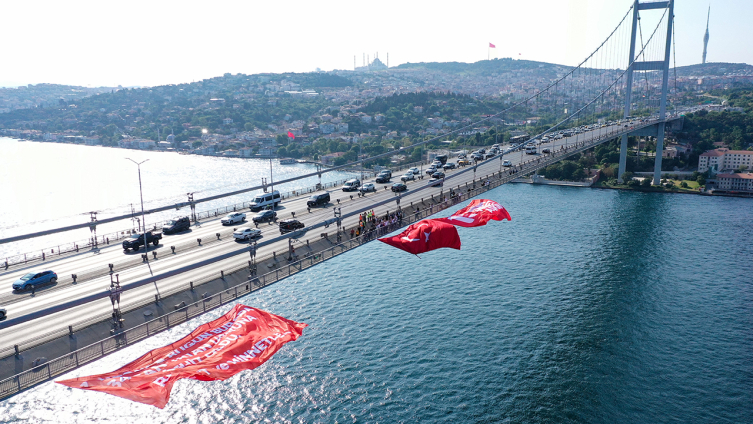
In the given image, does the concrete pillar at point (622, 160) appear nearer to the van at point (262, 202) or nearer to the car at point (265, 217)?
the van at point (262, 202)

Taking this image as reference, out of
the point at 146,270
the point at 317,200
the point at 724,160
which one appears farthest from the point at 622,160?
the point at 146,270

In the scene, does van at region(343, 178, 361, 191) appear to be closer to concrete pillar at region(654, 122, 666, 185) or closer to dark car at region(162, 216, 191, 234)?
dark car at region(162, 216, 191, 234)

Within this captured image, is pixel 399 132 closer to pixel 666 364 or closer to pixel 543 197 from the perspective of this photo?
pixel 543 197

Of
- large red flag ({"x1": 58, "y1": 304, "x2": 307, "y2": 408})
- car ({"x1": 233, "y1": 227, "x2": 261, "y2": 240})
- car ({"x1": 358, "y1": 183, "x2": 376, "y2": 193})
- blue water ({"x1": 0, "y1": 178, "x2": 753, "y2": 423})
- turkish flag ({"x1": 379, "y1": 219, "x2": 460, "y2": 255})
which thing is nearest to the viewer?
large red flag ({"x1": 58, "y1": 304, "x2": 307, "y2": 408})

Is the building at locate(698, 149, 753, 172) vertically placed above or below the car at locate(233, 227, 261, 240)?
below

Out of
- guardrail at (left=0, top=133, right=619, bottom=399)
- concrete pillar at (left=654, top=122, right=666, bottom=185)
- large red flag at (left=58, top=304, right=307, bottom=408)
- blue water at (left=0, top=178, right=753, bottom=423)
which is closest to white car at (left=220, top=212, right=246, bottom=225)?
blue water at (left=0, top=178, right=753, bottom=423)

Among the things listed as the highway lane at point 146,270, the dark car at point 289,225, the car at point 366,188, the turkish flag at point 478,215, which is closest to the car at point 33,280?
the highway lane at point 146,270

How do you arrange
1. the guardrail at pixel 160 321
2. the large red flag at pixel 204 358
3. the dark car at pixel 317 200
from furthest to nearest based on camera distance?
the dark car at pixel 317 200 < the guardrail at pixel 160 321 < the large red flag at pixel 204 358

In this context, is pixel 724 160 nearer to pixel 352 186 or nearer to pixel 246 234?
pixel 352 186
